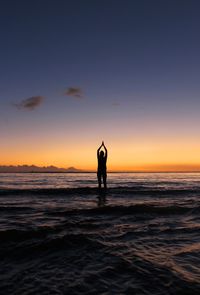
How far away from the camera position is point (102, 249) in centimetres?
661

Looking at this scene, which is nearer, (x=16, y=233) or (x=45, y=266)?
(x=45, y=266)

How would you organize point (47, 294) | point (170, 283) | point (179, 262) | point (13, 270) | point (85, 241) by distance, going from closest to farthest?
point (47, 294) < point (170, 283) < point (13, 270) < point (179, 262) < point (85, 241)

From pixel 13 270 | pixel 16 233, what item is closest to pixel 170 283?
pixel 13 270

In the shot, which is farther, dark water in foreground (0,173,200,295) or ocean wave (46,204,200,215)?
ocean wave (46,204,200,215)

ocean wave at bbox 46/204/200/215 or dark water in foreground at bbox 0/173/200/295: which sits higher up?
ocean wave at bbox 46/204/200/215

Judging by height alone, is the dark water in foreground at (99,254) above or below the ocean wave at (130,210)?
below

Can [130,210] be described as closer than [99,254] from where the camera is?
No

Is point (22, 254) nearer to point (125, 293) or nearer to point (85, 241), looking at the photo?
point (85, 241)

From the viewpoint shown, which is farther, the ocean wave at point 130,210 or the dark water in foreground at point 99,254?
the ocean wave at point 130,210

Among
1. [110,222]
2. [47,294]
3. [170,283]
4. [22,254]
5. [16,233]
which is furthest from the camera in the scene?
[110,222]

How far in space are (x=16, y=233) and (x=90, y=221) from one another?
2.94 meters

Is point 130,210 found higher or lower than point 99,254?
higher

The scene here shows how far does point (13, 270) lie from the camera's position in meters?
5.20

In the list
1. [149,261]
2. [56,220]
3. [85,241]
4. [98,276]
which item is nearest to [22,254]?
[85,241]
